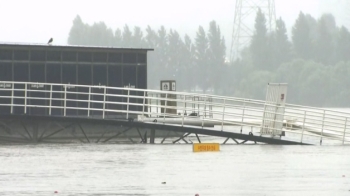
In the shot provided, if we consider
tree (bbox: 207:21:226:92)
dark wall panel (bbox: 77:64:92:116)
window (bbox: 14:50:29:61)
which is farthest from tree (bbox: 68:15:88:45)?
window (bbox: 14:50:29:61)

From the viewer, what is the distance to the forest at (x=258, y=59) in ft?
467

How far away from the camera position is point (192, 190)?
1948cm

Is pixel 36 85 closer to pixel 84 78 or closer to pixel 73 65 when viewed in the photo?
pixel 73 65

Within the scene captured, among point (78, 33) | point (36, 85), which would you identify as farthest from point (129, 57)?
point (78, 33)

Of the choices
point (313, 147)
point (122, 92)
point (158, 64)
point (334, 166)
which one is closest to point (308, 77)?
point (158, 64)

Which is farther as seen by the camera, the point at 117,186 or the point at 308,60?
the point at 308,60

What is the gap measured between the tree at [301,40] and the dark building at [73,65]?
4476 inches

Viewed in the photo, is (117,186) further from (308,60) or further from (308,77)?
(308,60)

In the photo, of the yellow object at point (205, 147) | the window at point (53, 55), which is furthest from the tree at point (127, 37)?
the yellow object at point (205, 147)

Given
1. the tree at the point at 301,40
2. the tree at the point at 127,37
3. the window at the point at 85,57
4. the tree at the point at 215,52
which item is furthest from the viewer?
the tree at the point at 127,37

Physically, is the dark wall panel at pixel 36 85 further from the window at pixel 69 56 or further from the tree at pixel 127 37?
the tree at pixel 127 37

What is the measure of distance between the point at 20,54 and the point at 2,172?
21963mm

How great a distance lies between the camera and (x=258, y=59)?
155 meters

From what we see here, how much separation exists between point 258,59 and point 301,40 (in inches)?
379
